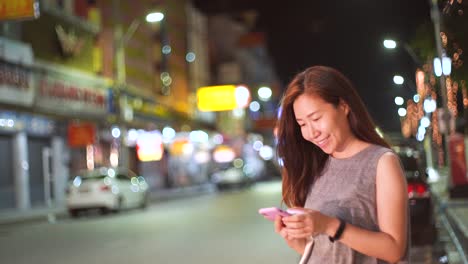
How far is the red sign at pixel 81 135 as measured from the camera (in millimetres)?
28281

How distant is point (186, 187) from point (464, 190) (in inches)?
1275

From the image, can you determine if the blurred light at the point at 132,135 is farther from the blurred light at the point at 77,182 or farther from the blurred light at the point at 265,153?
the blurred light at the point at 265,153

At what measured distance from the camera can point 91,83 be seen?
108 feet

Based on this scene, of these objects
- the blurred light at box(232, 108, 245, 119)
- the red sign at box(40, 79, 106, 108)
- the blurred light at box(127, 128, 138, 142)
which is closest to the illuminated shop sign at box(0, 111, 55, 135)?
the red sign at box(40, 79, 106, 108)

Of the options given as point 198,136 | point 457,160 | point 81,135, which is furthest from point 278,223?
point 198,136

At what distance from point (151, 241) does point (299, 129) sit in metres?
11.0

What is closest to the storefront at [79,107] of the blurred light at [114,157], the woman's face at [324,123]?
the blurred light at [114,157]

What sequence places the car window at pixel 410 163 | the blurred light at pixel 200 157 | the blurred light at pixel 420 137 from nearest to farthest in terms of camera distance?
1. the car window at pixel 410 163
2. the blurred light at pixel 420 137
3. the blurred light at pixel 200 157

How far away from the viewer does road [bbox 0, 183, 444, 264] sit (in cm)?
1078

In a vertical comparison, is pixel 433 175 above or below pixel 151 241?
above

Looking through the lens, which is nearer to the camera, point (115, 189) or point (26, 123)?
point (115, 189)

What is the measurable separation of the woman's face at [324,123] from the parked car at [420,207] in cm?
879

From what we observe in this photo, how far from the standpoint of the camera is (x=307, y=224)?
2195 mm

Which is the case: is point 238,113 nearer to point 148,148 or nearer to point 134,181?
point 148,148
